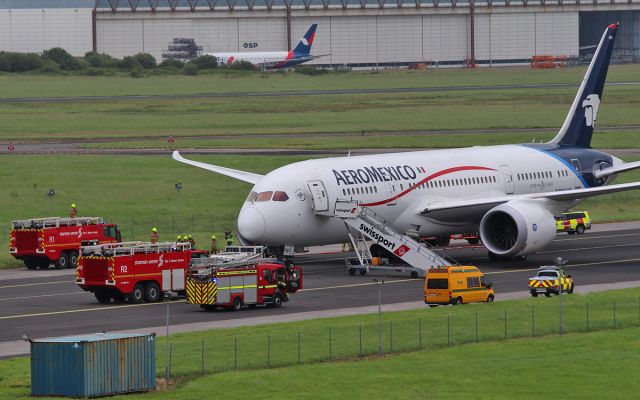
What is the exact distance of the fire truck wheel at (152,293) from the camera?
214ft

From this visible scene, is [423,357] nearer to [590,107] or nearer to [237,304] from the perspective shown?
[237,304]

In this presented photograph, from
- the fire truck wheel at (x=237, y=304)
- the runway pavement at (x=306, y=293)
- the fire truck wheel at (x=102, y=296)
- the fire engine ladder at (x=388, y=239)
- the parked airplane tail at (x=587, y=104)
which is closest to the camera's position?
the runway pavement at (x=306, y=293)

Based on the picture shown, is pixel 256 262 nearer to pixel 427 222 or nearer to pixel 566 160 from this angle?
pixel 427 222

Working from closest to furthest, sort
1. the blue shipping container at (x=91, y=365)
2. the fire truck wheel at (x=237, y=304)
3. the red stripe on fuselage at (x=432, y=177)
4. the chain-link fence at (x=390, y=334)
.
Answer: the blue shipping container at (x=91, y=365) < the chain-link fence at (x=390, y=334) < the fire truck wheel at (x=237, y=304) < the red stripe on fuselage at (x=432, y=177)

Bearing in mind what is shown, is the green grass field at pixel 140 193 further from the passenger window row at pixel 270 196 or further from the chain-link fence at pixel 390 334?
the chain-link fence at pixel 390 334

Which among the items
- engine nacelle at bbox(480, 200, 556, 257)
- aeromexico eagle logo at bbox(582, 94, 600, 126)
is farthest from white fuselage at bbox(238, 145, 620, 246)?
aeromexico eagle logo at bbox(582, 94, 600, 126)

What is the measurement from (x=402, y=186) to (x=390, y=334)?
→ 2286 centimetres

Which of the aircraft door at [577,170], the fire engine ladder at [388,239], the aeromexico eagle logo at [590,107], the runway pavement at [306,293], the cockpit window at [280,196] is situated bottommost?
the runway pavement at [306,293]

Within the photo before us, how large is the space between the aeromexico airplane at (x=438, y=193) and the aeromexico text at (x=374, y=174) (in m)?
0.07

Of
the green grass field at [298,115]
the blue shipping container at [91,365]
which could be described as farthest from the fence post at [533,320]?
the green grass field at [298,115]

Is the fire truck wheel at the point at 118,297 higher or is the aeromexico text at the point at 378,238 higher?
the aeromexico text at the point at 378,238

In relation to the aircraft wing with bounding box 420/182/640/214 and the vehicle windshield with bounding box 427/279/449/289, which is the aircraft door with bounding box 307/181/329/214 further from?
the vehicle windshield with bounding box 427/279/449/289

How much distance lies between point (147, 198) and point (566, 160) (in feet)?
109

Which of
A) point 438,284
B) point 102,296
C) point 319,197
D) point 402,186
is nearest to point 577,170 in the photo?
point 402,186
